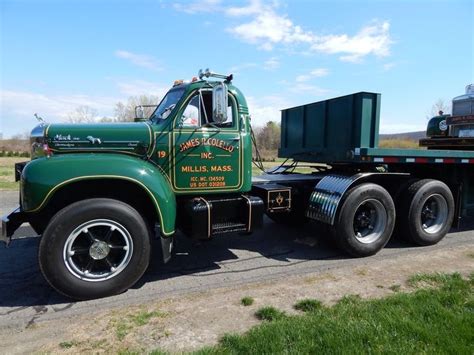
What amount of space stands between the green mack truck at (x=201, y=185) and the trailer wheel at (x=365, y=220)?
2 cm

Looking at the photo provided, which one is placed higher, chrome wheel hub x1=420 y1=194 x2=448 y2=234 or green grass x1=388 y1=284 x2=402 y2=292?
chrome wheel hub x1=420 y1=194 x2=448 y2=234

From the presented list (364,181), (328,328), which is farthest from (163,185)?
(364,181)

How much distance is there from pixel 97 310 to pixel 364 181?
412 cm

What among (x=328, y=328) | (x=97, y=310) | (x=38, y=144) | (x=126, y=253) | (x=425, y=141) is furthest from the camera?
(x=425, y=141)

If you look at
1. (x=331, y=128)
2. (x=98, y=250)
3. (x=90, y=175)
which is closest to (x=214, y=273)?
(x=98, y=250)

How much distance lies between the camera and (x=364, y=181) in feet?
18.9

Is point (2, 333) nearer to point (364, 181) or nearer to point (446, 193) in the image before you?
point (364, 181)

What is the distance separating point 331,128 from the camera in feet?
20.0

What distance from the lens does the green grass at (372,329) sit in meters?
2.88

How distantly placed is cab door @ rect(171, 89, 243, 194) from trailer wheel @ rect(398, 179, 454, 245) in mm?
2864

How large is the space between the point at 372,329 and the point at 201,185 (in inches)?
103

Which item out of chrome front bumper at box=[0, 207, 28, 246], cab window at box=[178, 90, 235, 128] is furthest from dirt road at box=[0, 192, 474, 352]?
cab window at box=[178, 90, 235, 128]

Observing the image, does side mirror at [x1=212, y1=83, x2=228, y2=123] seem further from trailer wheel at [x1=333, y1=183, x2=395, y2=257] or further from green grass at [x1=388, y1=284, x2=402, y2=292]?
green grass at [x1=388, y1=284, x2=402, y2=292]

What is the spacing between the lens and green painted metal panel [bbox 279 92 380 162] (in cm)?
555
